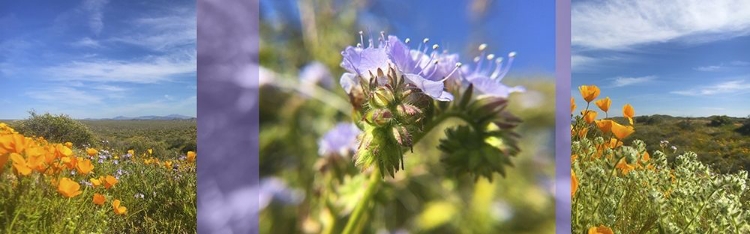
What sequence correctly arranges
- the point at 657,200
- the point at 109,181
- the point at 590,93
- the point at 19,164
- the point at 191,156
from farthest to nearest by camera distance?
the point at 191,156 < the point at 590,93 < the point at 109,181 < the point at 19,164 < the point at 657,200

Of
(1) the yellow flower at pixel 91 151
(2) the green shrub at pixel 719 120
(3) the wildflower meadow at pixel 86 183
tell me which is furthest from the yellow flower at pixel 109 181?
(2) the green shrub at pixel 719 120

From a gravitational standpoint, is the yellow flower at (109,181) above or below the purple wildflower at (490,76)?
below

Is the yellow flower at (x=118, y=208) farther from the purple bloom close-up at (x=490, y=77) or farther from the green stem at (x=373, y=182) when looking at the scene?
the purple bloom close-up at (x=490, y=77)

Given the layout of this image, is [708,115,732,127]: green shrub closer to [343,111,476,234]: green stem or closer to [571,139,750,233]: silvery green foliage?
[571,139,750,233]: silvery green foliage

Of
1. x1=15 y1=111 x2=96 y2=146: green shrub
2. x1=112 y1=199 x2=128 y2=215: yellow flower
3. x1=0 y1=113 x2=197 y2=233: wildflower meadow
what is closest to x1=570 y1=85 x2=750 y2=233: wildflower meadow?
x1=0 y1=113 x2=197 y2=233: wildflower meadow

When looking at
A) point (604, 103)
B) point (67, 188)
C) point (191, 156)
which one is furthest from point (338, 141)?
point (604, 103)

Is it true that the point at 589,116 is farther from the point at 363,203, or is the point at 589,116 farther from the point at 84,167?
the point at 84,167
